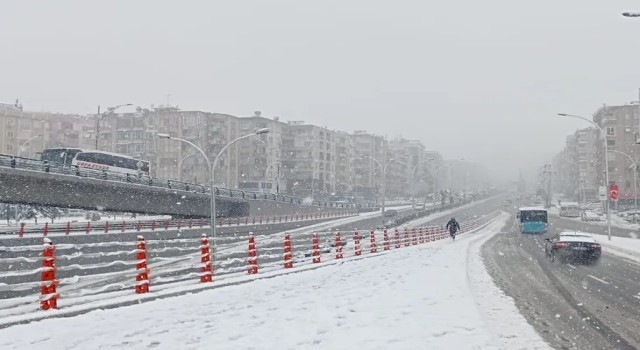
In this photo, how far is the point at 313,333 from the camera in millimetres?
9250

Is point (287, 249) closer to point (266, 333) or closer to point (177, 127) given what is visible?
point (266, 333)

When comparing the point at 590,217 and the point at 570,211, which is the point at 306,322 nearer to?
the point at 590,217

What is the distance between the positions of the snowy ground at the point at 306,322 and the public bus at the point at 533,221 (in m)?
46.7

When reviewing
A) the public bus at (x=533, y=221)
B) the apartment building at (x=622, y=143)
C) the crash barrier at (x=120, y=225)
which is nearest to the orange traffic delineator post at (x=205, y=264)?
the crash barrier at (x=120, y=225)

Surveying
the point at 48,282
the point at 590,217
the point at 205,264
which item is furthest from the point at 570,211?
the point at 48,282

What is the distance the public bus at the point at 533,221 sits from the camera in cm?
5944

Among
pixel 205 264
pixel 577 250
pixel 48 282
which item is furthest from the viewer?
pixel 577 250

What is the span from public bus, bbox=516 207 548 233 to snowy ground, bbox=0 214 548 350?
4675cm

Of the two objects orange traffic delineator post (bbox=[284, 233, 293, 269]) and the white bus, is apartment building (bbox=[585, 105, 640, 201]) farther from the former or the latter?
orange traffic delineator post (bbox=[284, 233, 293, 269])

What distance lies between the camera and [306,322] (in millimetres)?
10148

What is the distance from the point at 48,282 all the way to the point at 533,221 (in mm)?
54820

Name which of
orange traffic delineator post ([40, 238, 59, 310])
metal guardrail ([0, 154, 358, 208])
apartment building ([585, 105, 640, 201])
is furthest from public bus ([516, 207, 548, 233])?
apartment building ([585, 105, 640, 201])

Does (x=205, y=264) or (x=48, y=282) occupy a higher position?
(x=48, y=282)

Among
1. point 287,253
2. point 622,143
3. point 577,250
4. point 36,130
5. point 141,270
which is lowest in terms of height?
point 577,250
